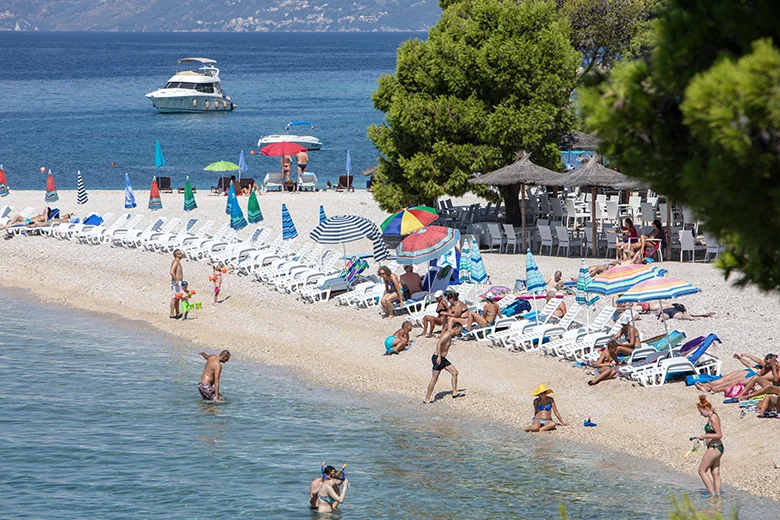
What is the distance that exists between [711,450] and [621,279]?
448cm

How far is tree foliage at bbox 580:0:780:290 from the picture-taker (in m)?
5.47

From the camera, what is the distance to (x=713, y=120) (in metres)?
5.55

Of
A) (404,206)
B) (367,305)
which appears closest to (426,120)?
(404,206)

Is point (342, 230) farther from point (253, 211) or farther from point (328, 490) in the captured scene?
point (328, 490)

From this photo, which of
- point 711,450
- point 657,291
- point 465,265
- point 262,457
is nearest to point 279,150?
point 465,265

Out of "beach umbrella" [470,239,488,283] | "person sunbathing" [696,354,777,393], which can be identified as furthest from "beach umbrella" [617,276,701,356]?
"beach umbrella" [470,239,488,283]

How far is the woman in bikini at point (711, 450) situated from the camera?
1254cm

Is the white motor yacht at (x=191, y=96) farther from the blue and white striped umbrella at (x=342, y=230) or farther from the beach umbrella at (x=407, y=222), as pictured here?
the blue and white striped umbrella at (x=342, y=230)

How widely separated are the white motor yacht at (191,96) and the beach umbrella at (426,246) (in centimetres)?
6795

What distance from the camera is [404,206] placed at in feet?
88.6

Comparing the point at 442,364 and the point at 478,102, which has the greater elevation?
the point at 478,102

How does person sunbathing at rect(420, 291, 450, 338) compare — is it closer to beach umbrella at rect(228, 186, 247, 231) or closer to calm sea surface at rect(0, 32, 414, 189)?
beach umbrella at rect(228, 186, 247, 231)

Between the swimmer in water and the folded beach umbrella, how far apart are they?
5.54 meters

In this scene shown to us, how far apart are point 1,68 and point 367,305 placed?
137659 mm
